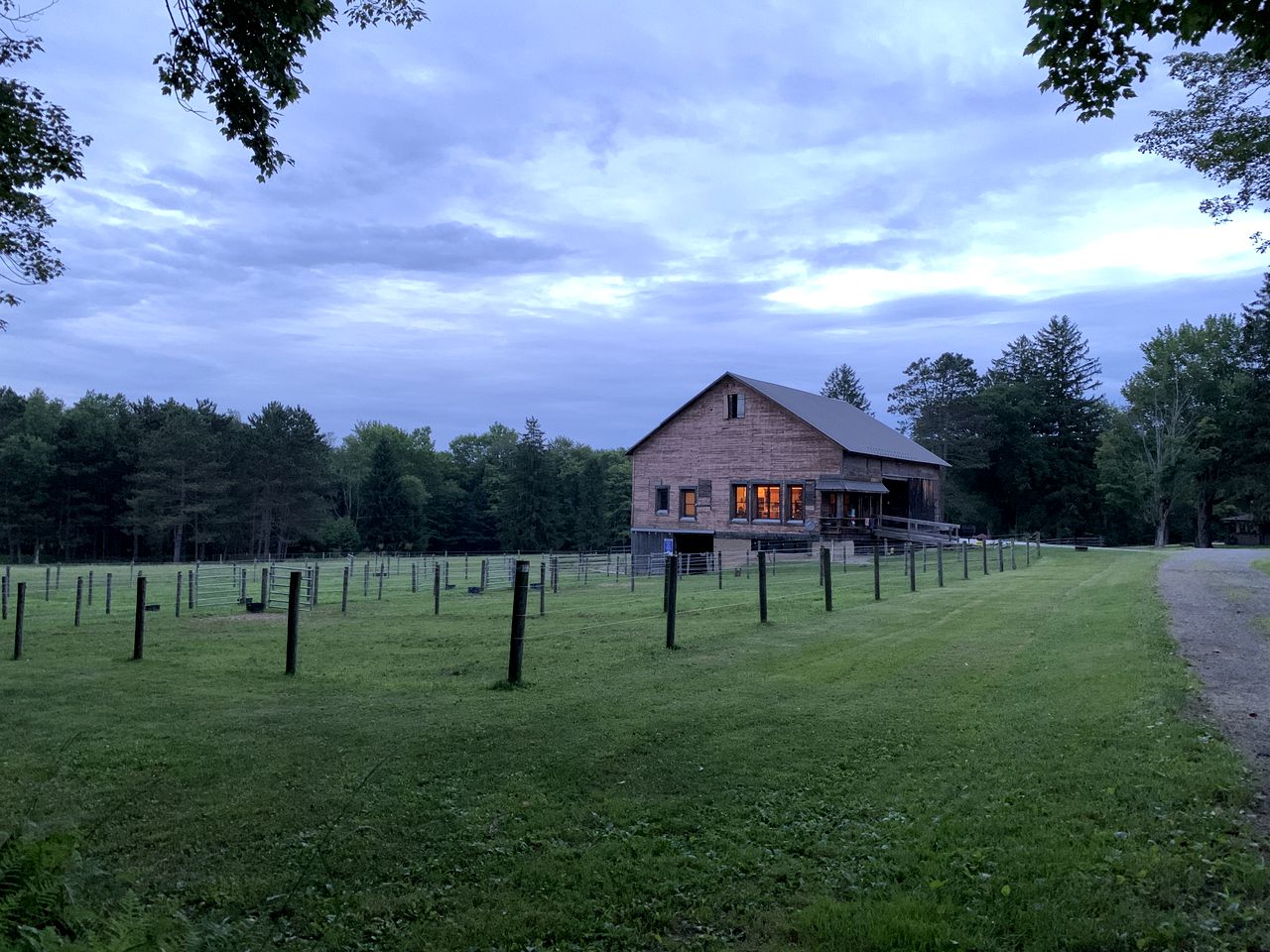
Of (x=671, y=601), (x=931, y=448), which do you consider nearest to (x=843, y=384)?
(x=931, y=448)

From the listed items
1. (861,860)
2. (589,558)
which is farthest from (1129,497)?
(861,860)

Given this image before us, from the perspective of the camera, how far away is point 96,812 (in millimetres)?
6141

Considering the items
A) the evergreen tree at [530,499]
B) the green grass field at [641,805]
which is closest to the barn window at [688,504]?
the green grass field at [641,805]

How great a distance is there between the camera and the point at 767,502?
43500 mm

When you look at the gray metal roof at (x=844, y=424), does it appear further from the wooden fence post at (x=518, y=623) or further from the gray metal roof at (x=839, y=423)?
the wooden fence post at (x=518, y=623)

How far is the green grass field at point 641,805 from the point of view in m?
4.34

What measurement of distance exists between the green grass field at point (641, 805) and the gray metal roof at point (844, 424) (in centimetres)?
3054

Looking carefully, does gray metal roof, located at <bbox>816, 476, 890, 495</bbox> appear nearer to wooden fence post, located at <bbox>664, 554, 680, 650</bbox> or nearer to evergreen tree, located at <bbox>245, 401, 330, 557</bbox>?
wooden fence post, located at <bbox>664, 554, 680, 650</bbox>

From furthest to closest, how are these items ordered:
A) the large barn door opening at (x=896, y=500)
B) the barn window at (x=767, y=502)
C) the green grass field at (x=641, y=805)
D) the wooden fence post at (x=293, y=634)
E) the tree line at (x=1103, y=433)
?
the tree line at (x=1103, y=433), the large barn door opening at (x=896, y=500), the barn window at (x=767, y=502), the wooden fence post at (x=293, y=634), the green grass field at (x=641, y=805)

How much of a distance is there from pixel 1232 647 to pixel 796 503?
30365 millimetres

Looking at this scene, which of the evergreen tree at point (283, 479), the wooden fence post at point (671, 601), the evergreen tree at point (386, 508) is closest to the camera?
the wooden fence post at point (671, 601)

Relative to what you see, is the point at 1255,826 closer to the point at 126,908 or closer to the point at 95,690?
the point at 126,908

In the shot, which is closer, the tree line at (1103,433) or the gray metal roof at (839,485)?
the gray metal roof at (839,485)

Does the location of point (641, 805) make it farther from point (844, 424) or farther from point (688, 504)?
point (844, 424)
